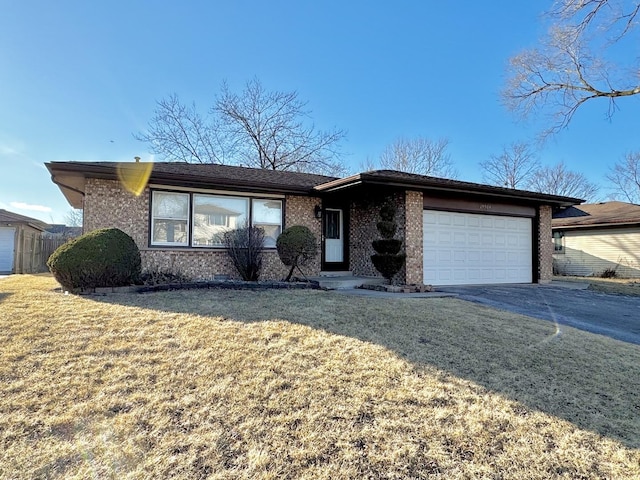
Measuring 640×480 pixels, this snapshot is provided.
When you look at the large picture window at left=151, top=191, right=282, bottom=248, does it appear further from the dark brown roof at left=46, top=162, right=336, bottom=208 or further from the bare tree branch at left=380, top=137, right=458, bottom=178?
the bare tree branch at left=380, top=137, right=458, bottom=178

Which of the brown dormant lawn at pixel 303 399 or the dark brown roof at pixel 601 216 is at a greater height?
the dark brown roof at pixel 601 216

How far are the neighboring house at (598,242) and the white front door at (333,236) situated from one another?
347 inches

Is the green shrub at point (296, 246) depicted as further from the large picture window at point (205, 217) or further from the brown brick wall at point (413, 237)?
the brown brick wall at point (413, 237)

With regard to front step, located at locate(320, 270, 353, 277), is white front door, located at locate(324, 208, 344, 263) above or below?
above

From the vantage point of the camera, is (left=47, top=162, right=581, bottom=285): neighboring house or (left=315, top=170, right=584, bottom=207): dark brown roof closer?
(left=315, top=170, right=584, bottom=207): dark brown roof

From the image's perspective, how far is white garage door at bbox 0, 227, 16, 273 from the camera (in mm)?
17766

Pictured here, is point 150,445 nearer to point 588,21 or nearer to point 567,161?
point 588,21

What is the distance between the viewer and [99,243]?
750cm

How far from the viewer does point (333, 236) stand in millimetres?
12141

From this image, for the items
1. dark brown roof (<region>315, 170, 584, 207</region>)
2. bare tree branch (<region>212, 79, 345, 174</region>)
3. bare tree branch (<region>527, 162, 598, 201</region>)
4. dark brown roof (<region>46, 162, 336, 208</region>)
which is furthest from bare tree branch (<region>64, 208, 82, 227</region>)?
bare tree branch (<region>527, 162, 598, 201</region>)

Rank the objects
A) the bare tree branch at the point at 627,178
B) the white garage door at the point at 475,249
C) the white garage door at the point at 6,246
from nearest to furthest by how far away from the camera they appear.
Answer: the white garage door at the point at 475,249, the white garage door at the point at 6,246, the bare tree branch at the point at 627,178

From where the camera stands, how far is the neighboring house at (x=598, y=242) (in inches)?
650

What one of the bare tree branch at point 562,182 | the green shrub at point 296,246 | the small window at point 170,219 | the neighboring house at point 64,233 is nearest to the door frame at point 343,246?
the green shrub at point 296,246

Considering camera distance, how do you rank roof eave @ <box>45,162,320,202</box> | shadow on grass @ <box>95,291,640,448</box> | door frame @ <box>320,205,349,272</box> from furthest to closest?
door frame @ <box>320,205,349,272</box> → roof eave @ <box>45,162,320,202</box> → shadow on grass @ <box>95,291,640,448</box>
